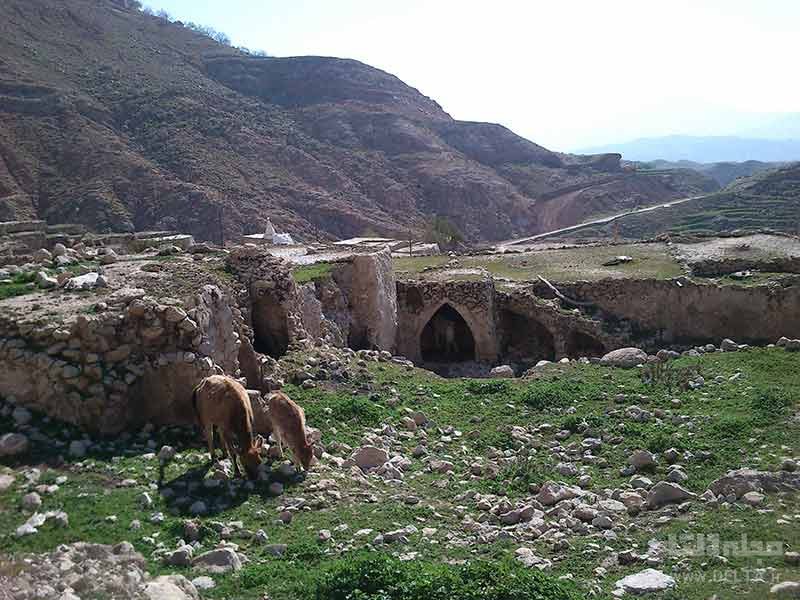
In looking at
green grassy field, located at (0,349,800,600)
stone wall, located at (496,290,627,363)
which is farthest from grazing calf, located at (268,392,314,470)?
stone wall, located at (496,290,627,363)

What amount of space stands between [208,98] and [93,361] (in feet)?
211

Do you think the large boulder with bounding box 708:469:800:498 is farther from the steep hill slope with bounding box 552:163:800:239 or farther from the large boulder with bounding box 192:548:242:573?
the steep hill slope with bounding box 552:163:800:239

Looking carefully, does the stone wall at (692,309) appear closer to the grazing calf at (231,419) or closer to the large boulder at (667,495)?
the large boulder at (667,495)

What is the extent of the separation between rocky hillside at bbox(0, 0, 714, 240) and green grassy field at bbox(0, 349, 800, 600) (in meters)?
38.6

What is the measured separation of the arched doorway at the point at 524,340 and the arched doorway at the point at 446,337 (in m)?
1.04

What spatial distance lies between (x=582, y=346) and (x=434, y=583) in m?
16.0

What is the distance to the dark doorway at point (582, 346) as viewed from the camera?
67.3ft

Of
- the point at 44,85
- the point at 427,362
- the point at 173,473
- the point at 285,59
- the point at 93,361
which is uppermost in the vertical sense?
the point at 285,59

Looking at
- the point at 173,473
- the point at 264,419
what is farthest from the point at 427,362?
the point at 173,473

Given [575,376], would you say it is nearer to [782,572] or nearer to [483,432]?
[483,432]

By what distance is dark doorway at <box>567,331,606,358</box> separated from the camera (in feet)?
67.3

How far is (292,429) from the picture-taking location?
28.4ft

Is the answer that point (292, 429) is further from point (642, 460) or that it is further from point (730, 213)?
point (730, 213)

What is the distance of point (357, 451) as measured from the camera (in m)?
9.69
